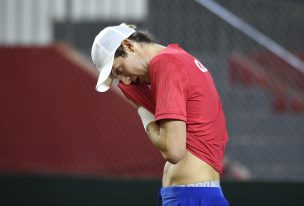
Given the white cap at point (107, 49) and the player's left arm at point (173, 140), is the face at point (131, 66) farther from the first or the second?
the player's left arm at point (173, 140)

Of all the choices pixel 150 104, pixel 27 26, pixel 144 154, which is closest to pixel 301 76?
pixel 144 154

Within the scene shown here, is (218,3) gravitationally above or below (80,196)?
above

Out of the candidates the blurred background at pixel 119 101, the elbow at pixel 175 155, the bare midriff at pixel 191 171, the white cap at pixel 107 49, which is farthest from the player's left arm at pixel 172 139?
the blurred background at pixel 119 101

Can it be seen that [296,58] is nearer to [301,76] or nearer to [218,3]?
[301,76]

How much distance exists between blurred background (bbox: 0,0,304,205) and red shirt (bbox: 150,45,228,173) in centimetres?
336

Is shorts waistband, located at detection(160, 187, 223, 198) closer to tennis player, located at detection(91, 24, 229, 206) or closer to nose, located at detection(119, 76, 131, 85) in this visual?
tennis player, located at detection(91, 24, 229, 206)

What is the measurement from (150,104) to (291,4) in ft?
13.1

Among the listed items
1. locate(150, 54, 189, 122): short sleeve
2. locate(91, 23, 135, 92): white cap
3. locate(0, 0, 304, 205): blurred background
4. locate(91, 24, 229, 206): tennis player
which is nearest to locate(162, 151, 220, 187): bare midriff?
locate(91, 24, 229, 206): tennis player

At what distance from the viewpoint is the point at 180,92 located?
3.78m

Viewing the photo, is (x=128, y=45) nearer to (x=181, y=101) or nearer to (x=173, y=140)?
(x=181, y=101)

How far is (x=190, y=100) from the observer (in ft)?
12.9

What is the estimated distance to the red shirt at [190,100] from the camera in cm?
375

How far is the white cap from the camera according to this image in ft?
13.1

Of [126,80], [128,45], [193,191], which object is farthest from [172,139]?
[128,45]
